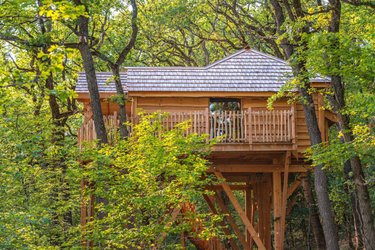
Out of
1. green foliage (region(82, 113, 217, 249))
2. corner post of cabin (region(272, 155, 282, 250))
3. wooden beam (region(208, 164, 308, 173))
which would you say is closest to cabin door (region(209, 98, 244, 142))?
wooden beam (region(208, 164, 308, 173))

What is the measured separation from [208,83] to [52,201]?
771 centimetres

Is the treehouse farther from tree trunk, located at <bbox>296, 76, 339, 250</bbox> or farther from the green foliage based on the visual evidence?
the green foliage

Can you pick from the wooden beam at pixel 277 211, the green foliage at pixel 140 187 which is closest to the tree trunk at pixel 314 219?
the wooden beam at pixel 277 211

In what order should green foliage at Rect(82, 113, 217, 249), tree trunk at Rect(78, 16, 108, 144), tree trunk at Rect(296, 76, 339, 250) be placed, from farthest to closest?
tree trunk at Rect(296, 76, 339, 250) → tree trunk at Rect(78, 16, 108, 144) → green foliage at Rect(82, 113, 217, 249)

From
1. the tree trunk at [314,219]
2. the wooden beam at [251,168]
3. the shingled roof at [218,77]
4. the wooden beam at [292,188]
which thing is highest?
the shingled roof at [218,77]

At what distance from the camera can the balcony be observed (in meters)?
18.7

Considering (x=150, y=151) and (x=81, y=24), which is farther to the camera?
(x=81, y=24)

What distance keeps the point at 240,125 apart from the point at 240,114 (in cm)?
49

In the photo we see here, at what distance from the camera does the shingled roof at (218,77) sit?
20.1m

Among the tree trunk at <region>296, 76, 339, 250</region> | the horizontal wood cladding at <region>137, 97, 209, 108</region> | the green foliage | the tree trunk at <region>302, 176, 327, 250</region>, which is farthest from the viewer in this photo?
the tree trunk at <region>302, 176, 327, 250</region>

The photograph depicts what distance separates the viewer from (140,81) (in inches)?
803

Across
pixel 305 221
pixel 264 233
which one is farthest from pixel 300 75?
pixel 305 221

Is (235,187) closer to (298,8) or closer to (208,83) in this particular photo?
(208,83)

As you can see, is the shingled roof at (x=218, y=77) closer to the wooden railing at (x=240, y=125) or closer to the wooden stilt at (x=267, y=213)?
A: the wooden railing at (x=240, y=125)
